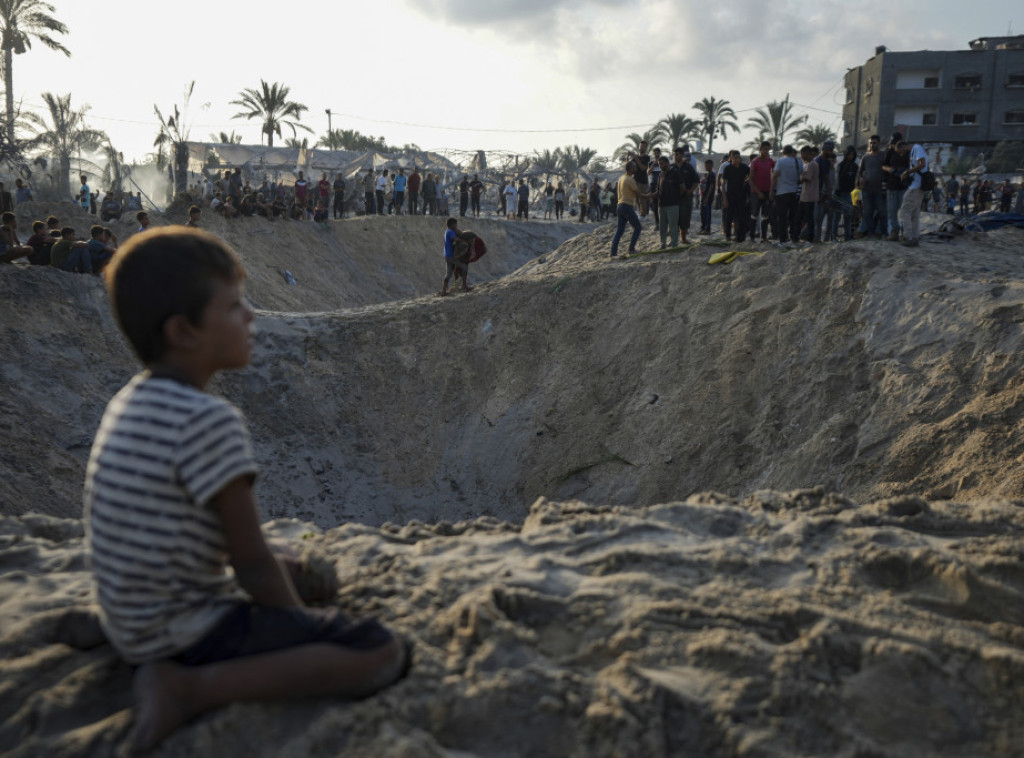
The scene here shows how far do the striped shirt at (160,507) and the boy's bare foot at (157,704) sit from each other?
62 millimetres

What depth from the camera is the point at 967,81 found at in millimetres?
43094

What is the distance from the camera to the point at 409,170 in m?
32.1

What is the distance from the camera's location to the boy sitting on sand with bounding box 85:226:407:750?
194 centimetres

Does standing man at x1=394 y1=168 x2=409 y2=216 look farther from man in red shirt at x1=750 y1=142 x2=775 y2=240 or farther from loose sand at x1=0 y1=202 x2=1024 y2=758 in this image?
man in red shirt at x1=750 y1=142 x2=775 y2=240

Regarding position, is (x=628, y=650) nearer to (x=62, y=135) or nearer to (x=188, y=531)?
(x=188, y=531)

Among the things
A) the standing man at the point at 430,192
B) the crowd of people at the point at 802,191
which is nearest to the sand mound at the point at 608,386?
the crowd of people at the point at 802,191

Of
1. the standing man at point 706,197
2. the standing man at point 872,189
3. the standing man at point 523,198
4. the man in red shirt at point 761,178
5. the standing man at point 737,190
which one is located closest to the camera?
the standing man at point 872,189

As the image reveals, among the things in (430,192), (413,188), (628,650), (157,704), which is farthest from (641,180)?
(430,192)

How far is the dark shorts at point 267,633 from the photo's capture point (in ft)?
6.73

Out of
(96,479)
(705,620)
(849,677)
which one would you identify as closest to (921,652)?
(849,677)

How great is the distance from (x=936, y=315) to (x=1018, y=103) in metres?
43.8

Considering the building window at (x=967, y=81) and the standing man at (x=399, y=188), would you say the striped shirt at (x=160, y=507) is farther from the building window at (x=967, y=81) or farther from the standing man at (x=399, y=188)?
the building window at (x=967, y=81)

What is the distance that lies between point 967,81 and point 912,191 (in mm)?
40794

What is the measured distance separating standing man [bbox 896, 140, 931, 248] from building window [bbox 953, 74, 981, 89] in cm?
3963
